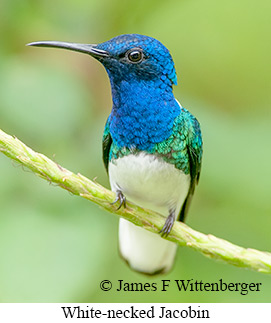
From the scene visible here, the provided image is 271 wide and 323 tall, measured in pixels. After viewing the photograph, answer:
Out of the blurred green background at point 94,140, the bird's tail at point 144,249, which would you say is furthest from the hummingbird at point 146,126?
the bird's tail at point 144,249

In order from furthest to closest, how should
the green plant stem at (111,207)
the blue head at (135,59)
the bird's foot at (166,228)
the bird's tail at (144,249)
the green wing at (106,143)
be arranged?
1. the bird's tail at (144,249)
2. the green wing at (106,143)
3. the blue head at (135,59)
4. the bird's foot at (166,228)
5. the green plant stem at (111,207)

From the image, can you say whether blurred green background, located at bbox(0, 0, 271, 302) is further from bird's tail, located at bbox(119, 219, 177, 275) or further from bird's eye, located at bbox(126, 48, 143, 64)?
bird's eye, located at bbox(126, 48, 143, 64)

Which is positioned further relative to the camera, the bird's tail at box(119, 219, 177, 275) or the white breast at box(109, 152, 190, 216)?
the bird's tail at box(119, 219, 177, 275)

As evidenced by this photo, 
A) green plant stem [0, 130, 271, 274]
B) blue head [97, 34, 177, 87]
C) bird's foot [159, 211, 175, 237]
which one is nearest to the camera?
green plant stem [0, 130, 271, 274]

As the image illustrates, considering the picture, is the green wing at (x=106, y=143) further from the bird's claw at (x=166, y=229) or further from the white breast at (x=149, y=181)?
the bird's claw at (x=166, y=229)

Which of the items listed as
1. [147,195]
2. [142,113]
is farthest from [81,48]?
[147,195]

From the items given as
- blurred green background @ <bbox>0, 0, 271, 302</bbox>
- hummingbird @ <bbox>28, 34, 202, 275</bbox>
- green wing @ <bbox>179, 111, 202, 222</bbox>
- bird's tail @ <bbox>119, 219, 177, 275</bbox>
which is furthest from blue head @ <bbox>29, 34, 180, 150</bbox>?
bird's tail @ <bbox>119, 219, 177, 275</bbox>

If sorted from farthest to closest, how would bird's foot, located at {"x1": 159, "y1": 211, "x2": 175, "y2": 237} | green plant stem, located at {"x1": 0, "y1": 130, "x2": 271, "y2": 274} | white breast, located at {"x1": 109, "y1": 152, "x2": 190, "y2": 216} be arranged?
white breast, located at {"x1": 109, "y1": 152, "x2": 190, "y2": 216}
bird's foot, located at {"x1": 159, "y1": 211, "x2": 175, "y2": 237}
green plant stem, located at {"x1": 0, "y1": 130, "x2": 271, "y2": 274}

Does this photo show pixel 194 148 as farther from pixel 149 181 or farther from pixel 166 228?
pixel 166 228
